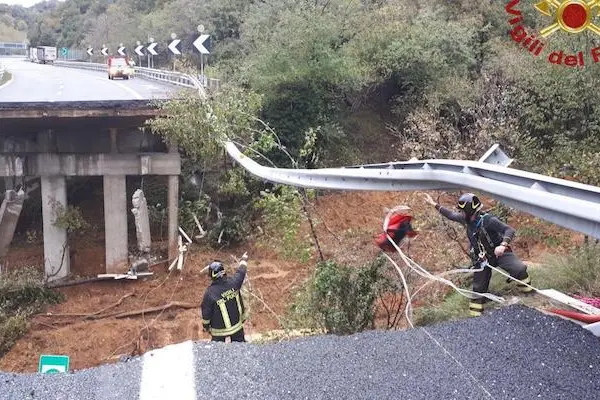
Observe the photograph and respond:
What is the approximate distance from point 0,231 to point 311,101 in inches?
426

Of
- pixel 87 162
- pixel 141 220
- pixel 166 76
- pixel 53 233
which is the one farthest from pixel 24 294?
pixel 166 76

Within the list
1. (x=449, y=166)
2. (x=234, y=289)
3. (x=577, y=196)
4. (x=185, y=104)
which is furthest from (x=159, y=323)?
(x=577, y=196)

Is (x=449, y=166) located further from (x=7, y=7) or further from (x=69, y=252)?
(x=7, y=7)

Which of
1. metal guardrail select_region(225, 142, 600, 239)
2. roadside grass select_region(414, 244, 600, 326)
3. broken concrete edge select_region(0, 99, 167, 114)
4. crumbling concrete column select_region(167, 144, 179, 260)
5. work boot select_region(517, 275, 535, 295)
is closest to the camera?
metal guardrail select_region(225, 142, 600, 239)

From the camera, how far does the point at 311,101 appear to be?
20953 mm

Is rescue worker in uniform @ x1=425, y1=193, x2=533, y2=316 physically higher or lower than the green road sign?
higher

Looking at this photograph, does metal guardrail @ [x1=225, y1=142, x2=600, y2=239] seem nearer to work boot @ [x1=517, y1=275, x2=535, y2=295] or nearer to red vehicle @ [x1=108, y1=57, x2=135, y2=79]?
work boot @ [x1=517, y1=275, x2=535, y2=295]

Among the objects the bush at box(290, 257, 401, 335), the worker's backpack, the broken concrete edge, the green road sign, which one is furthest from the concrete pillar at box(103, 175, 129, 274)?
the worker's backpack

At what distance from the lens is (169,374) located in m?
4.79

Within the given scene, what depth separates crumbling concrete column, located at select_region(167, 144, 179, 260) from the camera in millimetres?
17906

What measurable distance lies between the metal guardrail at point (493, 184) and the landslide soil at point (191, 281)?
4135 millimetres

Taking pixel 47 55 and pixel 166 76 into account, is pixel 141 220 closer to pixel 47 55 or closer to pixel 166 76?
pixel 166 76

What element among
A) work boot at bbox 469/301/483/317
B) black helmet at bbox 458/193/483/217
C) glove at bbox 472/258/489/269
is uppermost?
black helmet at bbox 458/193/483/217

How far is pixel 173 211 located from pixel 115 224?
1.71 metres
